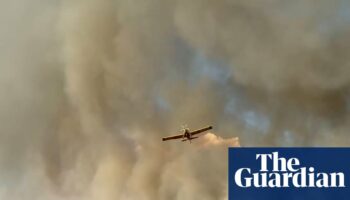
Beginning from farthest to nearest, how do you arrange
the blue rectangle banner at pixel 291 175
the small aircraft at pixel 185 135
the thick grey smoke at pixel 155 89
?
the small aircraft at pixel 185 135 < the thick grey smoke at pixel 155 89 < the blue rectangle banner at pixel 291 175

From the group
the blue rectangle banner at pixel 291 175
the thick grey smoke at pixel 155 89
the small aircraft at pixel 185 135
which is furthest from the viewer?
the small aircraft at pixel 185 135

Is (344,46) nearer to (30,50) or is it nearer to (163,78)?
(163,78)

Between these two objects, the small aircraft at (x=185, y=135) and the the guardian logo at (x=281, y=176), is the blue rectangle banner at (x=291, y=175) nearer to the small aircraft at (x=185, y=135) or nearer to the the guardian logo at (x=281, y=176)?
the the guardian logo at (x=281, y=176)

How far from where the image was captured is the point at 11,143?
1138 cm

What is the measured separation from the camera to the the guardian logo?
9.35 meters

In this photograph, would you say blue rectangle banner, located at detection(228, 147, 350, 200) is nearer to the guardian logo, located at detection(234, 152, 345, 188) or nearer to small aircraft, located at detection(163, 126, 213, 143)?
the guardian logo, located at detection(234, 152, 345, 188)

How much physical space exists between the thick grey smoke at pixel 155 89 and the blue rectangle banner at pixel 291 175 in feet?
2.64

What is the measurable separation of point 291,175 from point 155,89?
2.74m

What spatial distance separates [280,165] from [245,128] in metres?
1.33

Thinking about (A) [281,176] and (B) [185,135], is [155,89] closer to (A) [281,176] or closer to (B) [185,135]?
(B) [185,135]

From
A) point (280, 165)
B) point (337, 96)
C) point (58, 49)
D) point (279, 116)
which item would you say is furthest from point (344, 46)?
A: point (58, 49)

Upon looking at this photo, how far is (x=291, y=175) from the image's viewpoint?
942 cm

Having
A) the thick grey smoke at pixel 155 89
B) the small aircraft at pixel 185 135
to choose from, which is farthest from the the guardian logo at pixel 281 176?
the small aircraft at pixel 185 135

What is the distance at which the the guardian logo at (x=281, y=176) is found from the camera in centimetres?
935
